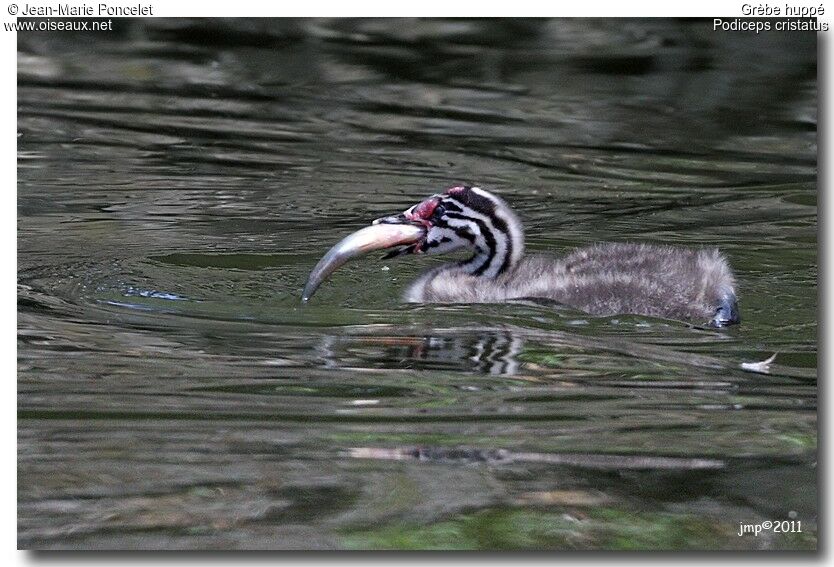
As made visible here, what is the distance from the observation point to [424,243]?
26.4 feet

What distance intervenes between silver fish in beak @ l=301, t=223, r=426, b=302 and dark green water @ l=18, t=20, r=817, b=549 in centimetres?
11

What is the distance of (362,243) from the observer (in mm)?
7820

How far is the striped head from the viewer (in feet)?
26.2

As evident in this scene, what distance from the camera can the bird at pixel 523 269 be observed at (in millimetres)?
7441

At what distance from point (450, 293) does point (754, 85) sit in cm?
375

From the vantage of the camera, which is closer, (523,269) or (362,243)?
(362,243)

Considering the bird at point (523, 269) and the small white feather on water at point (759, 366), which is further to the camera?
the bird at point (523, 269)

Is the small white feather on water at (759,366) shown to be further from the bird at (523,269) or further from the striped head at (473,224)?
the striped head at (473,224)

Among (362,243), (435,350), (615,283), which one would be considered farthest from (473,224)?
(435,350)

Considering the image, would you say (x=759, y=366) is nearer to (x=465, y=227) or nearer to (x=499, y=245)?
(x=499, y=245)

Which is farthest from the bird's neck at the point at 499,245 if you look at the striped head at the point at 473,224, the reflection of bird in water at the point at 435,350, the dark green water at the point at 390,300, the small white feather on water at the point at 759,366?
the small white feather on water at the point at 759,366

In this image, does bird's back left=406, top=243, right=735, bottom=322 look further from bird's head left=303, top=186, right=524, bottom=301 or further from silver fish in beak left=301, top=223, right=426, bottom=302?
silver fish in beak left=301, top=223, right=426, bottom=302

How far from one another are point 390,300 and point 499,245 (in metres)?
0.64

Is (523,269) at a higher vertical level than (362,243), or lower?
lower
